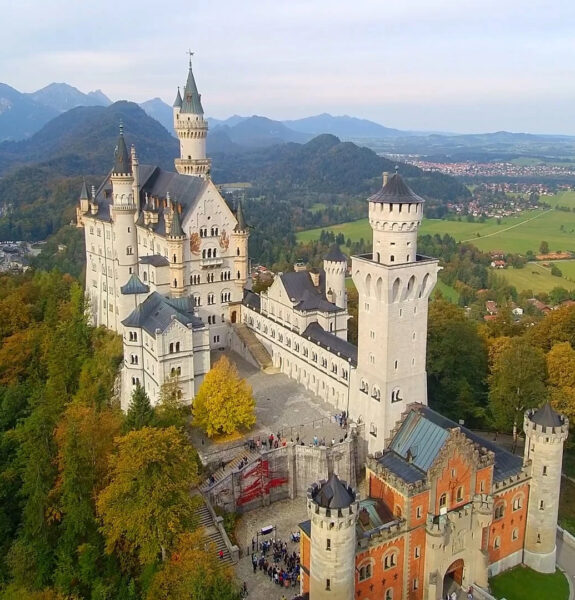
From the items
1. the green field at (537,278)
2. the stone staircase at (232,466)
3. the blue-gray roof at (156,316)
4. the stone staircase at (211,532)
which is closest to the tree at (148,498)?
the stone staircase at (211,532)

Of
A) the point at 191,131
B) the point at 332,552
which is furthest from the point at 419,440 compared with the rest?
the point at 191,131

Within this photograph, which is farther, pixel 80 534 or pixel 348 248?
pixel 348 248

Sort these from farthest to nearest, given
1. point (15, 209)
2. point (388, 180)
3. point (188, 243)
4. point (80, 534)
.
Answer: point (15, 209)
point (188, 243)
point (388, 180)
point (80, 534)

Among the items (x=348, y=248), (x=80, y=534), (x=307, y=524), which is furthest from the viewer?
(x=348, y=248)

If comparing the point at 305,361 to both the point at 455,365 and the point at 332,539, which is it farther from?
the point at 332,539

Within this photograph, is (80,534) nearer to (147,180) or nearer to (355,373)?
(355,373)

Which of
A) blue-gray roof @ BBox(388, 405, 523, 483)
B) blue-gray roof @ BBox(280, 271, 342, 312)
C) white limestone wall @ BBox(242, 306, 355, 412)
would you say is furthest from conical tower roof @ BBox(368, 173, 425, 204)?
blue-gray roof @ BBox(280, 271, 342, 312)

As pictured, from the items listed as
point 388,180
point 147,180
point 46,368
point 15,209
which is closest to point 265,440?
point 388,180
